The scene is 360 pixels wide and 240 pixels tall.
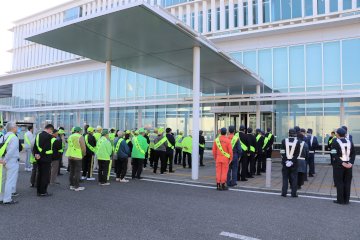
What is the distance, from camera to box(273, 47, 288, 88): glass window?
1823cm

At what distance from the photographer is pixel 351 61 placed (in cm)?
1625

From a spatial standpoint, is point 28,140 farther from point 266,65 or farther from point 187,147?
point 266,65

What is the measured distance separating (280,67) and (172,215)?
16.1m

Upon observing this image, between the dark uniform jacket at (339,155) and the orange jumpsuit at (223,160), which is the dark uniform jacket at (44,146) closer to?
the orange jumpsuit at (223,160)

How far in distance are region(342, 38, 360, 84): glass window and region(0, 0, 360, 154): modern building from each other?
0.17ft

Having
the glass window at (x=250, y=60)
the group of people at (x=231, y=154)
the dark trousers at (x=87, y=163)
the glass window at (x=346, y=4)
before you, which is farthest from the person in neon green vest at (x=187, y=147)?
the glass window at (x=346, y=4)

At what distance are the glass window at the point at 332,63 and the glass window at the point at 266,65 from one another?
3511 millimetres

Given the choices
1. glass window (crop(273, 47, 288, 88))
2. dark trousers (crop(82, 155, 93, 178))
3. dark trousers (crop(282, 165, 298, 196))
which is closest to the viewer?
dark trousers (crop(282, 165, 298, 196))

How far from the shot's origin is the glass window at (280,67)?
18.2 metres

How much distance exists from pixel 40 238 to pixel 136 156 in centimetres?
521

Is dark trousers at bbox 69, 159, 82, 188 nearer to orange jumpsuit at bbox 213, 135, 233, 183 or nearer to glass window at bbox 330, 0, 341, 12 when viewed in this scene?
orange jumpsuit at bbox 213, 135, 233, 183

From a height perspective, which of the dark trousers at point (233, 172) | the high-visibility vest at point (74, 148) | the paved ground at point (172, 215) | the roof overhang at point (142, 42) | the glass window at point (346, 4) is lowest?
the paved ground at point (172, 215)

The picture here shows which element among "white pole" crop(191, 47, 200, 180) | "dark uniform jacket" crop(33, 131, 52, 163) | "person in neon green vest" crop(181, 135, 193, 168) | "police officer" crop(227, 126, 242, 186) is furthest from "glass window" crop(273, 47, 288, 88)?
"dark uniform jacket" crop(33, 131, 52, 163)

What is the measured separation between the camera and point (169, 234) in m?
4.29
